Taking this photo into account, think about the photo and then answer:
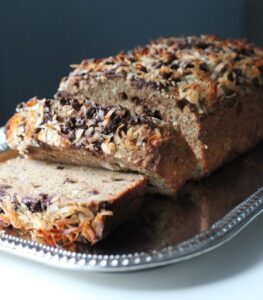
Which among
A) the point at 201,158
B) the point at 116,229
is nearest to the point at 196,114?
the point at 201,158

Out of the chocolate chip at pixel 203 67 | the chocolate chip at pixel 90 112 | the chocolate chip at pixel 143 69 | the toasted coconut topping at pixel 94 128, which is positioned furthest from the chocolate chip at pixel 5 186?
the chocolate chip at pixel 203 67

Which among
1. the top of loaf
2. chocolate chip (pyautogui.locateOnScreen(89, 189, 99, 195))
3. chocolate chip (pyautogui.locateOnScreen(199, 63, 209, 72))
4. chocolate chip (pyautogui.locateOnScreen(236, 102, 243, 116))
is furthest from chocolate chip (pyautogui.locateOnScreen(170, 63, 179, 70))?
chocolate chip (pyautogui.locateOnScreen(89, 189, 99, 195))

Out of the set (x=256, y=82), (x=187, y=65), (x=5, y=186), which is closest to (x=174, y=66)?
(x=187, y=65)

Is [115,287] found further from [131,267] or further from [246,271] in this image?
[246,271]

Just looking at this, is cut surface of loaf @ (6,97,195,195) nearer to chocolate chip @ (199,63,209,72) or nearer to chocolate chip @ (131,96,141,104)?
chocolate chip @ (131,96,141,104)

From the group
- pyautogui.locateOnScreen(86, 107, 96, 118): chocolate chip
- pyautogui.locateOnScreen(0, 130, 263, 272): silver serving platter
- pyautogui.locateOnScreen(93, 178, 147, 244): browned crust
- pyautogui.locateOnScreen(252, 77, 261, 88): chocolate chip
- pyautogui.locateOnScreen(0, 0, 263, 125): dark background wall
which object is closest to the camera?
pyautogui.locateOnScreen(0, 130, 263, 272): silver serving platter

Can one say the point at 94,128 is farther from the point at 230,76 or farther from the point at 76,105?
the point at 230,76
